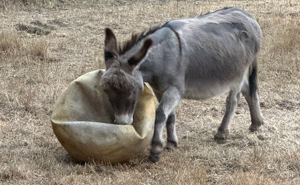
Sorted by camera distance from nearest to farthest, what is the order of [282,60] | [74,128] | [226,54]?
[74,128] < [226,54] < [282,60]

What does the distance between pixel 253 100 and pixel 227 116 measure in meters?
0.55

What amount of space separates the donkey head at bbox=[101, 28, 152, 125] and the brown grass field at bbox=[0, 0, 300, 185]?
0.58 meters

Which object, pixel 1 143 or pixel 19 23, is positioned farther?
pixel 19 23

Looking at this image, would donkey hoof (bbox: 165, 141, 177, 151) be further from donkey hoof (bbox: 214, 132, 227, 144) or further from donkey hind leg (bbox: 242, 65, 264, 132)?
donkey hind leg (bbox: 242, 65, 264, 132)

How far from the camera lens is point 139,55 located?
5.04 meters

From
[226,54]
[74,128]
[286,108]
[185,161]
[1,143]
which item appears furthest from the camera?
[286,108]

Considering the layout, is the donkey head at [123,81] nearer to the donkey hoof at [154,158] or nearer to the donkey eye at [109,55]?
the donkey eye at [109,55]

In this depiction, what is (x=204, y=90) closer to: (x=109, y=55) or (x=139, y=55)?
(x=139, y=55)

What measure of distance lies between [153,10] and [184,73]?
25.8ft

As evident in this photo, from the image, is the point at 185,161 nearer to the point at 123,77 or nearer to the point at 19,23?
the point at 123,77

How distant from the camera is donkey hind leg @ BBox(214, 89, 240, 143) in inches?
248

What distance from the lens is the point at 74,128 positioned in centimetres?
501

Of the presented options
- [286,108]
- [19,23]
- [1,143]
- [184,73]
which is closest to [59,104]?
[1,143]

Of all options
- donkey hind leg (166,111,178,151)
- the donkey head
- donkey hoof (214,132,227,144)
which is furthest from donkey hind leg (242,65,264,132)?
the donkey head
